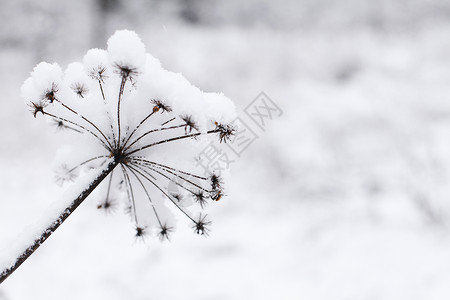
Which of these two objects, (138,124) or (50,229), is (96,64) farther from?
(50,229)

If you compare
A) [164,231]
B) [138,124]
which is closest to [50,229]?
[138,124]

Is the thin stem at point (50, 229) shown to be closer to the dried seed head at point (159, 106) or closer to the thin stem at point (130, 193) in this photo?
the dried seed head at point (159, 106)

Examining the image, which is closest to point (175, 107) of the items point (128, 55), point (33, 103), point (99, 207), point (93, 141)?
point (128, 55)

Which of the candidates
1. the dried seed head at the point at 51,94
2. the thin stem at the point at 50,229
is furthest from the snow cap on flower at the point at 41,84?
the thin stem at the point at 50,229

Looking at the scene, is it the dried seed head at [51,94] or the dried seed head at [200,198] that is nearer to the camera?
the dried seed head at [51,94]

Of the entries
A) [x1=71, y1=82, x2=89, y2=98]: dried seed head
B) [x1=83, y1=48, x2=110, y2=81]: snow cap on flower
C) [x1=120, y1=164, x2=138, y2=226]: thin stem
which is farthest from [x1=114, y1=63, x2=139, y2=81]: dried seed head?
[x1=120, y1=164, x2=138, y2=226]: thin stem

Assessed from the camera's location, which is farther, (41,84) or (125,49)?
(41,84)

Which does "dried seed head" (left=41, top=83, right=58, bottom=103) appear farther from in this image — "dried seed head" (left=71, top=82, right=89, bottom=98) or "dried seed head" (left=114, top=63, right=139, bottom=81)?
"dried seed head" (left=114, top=63, right=139, bottom=81)
